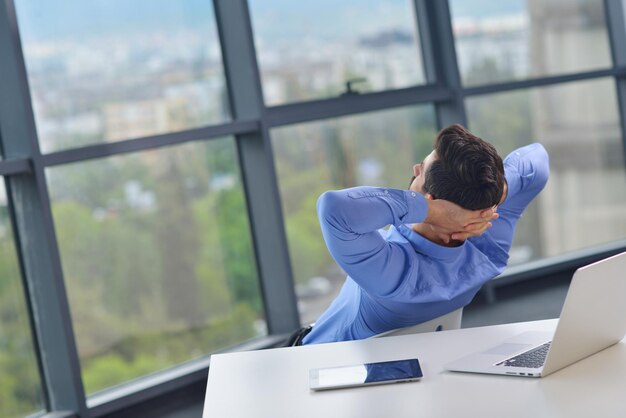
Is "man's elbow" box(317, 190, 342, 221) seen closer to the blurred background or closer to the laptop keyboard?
the laptop keyboard

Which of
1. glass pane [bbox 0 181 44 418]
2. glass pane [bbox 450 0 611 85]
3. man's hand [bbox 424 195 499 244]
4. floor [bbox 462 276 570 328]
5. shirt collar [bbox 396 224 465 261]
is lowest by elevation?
floor [bbox 462 276 570 328]

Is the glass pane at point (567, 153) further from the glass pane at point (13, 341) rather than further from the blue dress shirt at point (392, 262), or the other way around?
the glass pane at point (13, 341)

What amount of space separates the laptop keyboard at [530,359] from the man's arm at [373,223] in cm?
37

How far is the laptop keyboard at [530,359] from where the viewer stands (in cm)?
185

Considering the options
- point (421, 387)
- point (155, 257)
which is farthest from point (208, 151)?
point (421, 387)

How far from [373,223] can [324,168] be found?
84.2 inches

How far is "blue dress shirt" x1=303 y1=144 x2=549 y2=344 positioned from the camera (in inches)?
82.3

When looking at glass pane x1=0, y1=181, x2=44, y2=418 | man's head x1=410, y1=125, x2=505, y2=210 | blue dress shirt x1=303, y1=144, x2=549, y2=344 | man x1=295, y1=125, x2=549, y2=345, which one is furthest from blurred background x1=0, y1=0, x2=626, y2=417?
man's head x1=410, y1=125, x2=505, y2=210

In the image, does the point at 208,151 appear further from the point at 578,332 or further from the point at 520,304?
the point at 578,332

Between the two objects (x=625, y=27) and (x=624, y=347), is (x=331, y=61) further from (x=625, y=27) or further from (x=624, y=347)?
(x=624, y=347)

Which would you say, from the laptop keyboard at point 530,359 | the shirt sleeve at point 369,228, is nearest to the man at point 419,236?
the shirt sleeve at point 369,228

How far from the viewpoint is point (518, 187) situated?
2730mm

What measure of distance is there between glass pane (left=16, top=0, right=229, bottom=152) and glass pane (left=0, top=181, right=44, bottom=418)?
40 cm

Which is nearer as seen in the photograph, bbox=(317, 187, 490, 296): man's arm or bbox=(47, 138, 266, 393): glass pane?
bbox=(317, 187, 490, 296): man's arm
